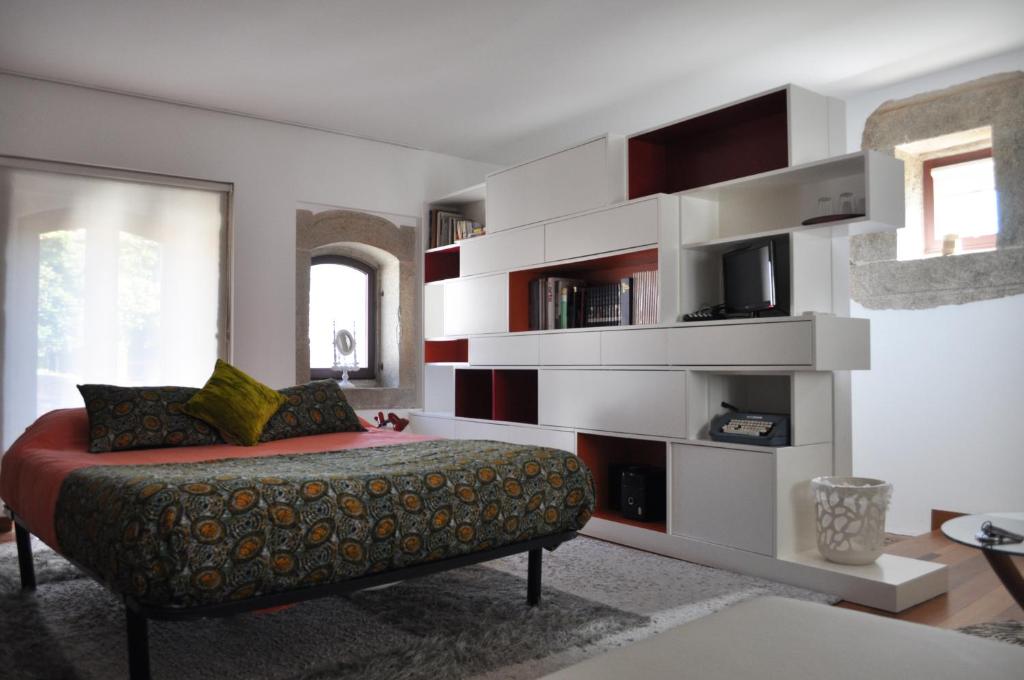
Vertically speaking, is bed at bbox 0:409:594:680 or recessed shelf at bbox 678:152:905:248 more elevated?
recessed shelf at bbox 678:152:905:248

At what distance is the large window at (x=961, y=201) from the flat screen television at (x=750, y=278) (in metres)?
1.54

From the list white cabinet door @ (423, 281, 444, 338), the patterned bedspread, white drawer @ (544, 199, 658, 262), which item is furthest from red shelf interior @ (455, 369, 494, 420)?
the patterned bedspread

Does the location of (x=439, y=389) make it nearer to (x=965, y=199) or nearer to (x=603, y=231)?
(x=603, y=231)

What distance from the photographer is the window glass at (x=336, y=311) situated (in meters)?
5.59

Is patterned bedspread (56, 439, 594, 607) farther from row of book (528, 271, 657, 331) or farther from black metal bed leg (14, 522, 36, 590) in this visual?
row of book (528, 271, 657, 331)

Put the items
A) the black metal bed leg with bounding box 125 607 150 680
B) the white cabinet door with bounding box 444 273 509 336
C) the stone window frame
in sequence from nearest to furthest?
the black metal bed leg with bounding box 125 607 150 680
the stone window frame
the white cabinet door with bounding box 444 273 509 336

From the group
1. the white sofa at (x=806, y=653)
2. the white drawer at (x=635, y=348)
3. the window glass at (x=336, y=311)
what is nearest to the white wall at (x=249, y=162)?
the window glass at (x=336, y=311)

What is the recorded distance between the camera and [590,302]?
4.62 metres

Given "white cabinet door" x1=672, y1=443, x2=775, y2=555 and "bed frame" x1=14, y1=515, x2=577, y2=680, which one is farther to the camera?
"white cabinet door" x1=672, y1=443, x2=775, y2=555

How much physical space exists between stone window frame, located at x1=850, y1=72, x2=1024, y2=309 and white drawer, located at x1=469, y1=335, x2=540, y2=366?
203 cm

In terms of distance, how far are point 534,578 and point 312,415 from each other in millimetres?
1536

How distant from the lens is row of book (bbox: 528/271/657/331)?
4141mm

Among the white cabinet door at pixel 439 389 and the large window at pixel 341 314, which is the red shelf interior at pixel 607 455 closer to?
the white cabinet door at pixel 439 389

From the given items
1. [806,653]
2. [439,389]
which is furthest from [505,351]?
[806,653]
